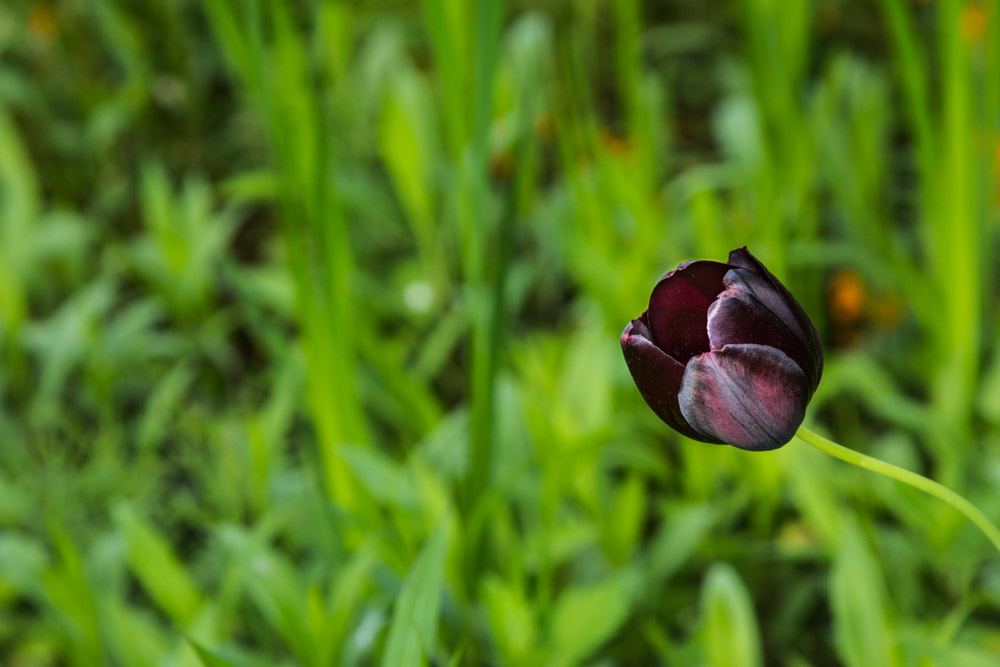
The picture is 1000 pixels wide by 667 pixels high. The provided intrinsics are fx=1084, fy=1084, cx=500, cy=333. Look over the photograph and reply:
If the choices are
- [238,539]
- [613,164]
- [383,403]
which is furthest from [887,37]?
[238,539]

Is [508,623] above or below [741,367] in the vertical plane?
below

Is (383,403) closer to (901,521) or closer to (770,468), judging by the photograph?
(770,468)

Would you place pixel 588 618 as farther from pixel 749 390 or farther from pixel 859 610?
pixel 749 390

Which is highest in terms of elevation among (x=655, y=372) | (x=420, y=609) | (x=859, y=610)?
(x=655, y=372)

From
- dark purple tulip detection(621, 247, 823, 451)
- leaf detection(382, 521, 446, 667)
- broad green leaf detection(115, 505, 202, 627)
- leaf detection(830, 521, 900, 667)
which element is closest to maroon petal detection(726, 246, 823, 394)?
dark purple tulip detection(621, 247, 823, 451)

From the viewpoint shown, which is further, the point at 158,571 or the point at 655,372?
the point at 158,571

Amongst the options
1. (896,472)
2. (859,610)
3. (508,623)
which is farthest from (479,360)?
(896,472)

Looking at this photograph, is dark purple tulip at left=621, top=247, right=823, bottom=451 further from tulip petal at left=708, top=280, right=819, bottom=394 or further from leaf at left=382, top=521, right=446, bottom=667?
leaf at left=382, top=521, right=446, bottom=667

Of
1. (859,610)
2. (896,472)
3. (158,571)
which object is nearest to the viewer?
(896,472)
